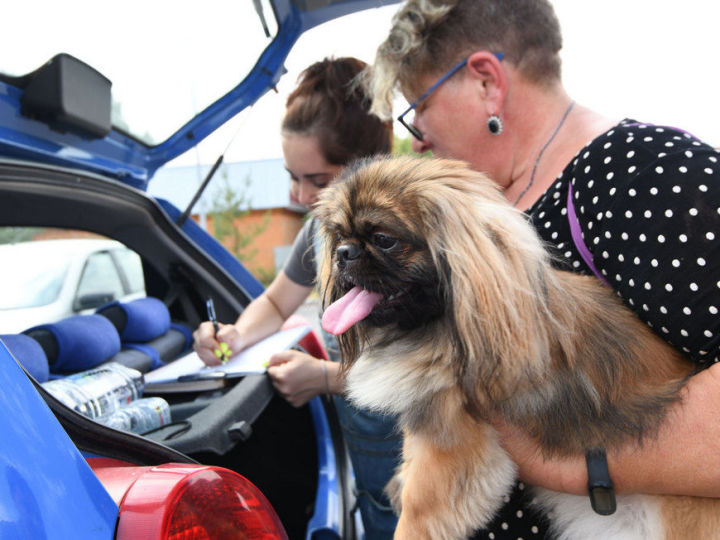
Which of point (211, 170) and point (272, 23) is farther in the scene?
point (211, 170)

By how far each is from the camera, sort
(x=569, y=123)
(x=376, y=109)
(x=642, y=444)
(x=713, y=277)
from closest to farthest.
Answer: (x=713, y=277)
(x=642, y=444)
(x=569, y=123)
(x=376, y=109)

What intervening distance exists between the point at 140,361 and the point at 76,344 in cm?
35

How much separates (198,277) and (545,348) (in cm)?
189

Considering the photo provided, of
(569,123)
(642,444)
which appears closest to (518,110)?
(569,123)

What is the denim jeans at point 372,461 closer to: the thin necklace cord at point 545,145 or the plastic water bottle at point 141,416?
the plastic water bottle at point 141,416

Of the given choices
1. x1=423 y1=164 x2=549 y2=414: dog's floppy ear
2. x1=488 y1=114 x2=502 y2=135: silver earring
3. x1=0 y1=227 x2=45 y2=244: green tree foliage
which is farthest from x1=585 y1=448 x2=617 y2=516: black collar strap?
x1=0 y1=227 x2=45 y2=244: green tree foliage

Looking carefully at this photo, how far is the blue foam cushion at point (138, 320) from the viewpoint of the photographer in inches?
93.0

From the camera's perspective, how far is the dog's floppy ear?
1.10 meters

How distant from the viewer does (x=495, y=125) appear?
64.9 inches

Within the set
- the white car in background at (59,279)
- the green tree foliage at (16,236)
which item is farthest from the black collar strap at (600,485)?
the green tree foliage at (16,236)

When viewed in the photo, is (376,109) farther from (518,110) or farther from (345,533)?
(345,533)

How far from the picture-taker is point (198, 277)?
2559 mm

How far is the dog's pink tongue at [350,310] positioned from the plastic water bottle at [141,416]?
2.18 feet

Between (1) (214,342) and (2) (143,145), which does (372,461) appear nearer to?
(1) (214,342)
